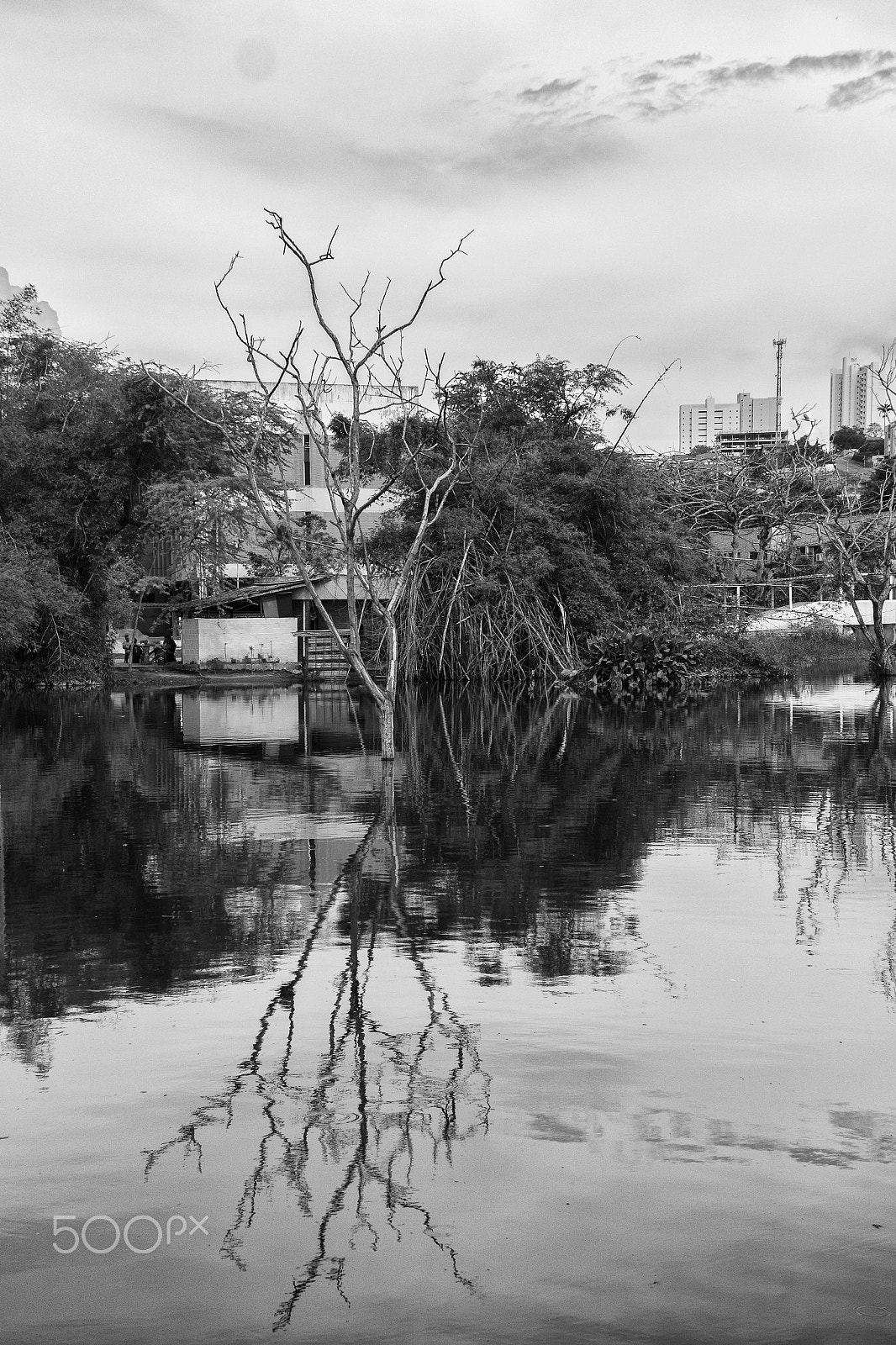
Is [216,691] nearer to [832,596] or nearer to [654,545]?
[654,545]

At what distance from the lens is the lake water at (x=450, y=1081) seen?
363 cm

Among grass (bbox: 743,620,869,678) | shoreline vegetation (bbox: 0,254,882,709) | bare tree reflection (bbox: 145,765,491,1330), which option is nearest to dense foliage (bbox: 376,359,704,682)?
shoreline vegetation (bbox: 0,254,882,709)

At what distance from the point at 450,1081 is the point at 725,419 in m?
88.5

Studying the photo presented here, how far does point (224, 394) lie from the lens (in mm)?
35188

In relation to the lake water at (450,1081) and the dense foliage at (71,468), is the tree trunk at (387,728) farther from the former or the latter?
the dense foliage at (71,468)

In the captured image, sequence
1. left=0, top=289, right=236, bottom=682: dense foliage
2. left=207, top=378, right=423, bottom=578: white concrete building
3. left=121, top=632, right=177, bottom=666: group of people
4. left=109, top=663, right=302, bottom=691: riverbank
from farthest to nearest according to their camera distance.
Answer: left=207, top=378, right=423, bottom=578: white concrete building → left=121, top=632, right=177, bottom=666: group of people → left=109, top=663, right=302, bottom=691: riverbank → left=0, top=289, right=236, bottom=682: dense foliage

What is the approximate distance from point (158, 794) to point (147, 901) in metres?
5.54

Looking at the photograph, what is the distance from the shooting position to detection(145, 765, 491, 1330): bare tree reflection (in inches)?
157

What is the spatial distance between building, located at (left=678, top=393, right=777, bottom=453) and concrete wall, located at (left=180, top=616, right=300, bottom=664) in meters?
37.6

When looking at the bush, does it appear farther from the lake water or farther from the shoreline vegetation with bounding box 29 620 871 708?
the lake water

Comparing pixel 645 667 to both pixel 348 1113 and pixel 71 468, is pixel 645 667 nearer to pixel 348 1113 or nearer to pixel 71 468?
pixel 71 468

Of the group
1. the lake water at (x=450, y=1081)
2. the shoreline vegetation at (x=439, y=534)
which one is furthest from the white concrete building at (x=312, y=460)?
the lake water at (x=450, y=1081)

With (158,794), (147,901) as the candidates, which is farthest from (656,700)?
(147,901)

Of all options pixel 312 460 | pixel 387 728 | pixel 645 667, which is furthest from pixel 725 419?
pixel 387 728
